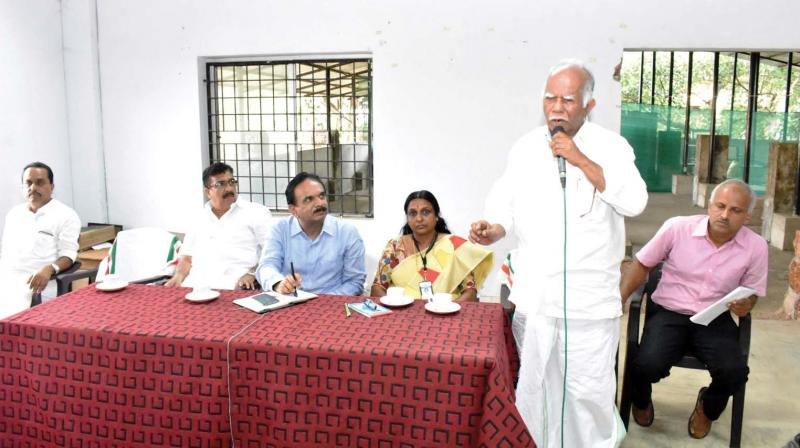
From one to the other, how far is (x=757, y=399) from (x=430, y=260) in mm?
1809

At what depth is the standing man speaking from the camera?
2082 millimetres

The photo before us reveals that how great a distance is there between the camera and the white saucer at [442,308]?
2395 millimetres

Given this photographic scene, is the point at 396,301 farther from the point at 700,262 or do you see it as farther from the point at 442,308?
the point at 700,262

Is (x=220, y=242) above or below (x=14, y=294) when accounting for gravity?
above

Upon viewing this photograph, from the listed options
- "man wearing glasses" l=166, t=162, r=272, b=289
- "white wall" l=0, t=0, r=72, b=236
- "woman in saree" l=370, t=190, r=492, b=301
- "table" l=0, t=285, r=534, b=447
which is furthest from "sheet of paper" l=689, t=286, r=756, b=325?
"white wall" l=0, t=0, r=72, b=236

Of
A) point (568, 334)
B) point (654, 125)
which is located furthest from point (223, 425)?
point (654, 125)

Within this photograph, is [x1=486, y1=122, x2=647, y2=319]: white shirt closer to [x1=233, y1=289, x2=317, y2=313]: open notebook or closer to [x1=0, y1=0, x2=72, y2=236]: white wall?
[x1=233, y1=289, x2=317, y2=313]: open notebook

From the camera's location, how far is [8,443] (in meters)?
2.39

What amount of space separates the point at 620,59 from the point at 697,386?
220cm

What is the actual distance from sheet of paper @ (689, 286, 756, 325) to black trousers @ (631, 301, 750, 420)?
10 cm

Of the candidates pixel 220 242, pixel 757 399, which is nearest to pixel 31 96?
pixel 220 242

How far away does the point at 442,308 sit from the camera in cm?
242

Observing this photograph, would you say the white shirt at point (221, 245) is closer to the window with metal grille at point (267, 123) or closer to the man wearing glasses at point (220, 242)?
the man wearing glasses at point (220, 242)

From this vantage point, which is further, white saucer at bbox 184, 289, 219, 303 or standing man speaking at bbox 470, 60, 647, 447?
white saucer at bbox 184, 289, 219, 303
